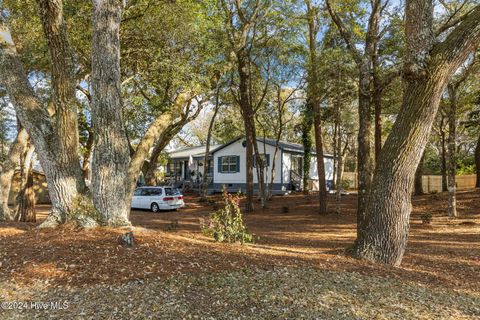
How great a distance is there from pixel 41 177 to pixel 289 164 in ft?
62.3

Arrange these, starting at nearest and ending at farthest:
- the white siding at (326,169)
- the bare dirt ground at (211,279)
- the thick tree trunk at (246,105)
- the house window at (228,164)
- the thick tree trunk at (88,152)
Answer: the bare dirt ground at (211,279) < the thick tree trunk at (246,105) < the thick tree trunk at (88,152) < the house window at (228,164) < the white siding at (326,169)

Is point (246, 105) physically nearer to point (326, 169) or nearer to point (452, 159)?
point (452, 159)

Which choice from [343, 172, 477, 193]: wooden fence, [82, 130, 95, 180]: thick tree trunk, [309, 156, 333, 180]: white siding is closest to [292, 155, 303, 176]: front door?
[309, 156, 333, 180]: white siding

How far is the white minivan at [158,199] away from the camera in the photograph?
1906 centimetres

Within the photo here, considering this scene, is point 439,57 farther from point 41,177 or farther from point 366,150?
point 41,177

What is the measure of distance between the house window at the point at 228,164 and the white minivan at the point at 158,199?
32.9 ft

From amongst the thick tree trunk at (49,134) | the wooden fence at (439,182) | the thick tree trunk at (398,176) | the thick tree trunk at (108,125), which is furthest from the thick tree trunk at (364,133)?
the wooden fence at (439,182)

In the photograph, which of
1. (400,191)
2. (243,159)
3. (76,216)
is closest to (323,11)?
(400,191)

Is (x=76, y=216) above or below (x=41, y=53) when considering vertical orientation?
below

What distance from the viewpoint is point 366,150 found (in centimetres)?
881

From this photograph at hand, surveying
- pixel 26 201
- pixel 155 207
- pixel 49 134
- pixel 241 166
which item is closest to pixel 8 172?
pixel 26 201

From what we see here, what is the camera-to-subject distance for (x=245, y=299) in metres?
4.00

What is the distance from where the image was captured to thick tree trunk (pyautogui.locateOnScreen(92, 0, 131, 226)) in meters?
6.24

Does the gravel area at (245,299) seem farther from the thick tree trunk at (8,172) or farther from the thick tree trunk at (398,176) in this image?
the thick tree trunk at (8,172)
